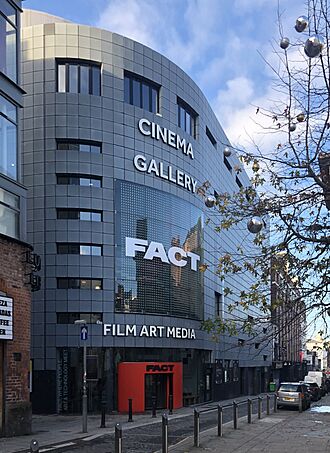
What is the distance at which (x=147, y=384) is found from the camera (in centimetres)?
3347

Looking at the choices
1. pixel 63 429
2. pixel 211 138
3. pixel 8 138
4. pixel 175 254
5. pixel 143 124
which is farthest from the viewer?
pixel 211 138

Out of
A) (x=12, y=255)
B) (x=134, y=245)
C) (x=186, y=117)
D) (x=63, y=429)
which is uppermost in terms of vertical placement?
(x=186, y=117)

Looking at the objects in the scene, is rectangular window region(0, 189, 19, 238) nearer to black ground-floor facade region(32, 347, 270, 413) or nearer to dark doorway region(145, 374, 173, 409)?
black ground-floor facade region(32, 347, 270, 413)

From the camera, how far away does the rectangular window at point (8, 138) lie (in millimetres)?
20344

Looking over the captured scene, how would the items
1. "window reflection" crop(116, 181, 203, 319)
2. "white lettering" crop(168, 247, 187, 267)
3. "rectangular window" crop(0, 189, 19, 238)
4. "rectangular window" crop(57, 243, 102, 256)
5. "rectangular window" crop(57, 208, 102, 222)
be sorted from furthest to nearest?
"white lettering" crop(168, 247, 187, 267), "window reflection" crop(116, 181, 203, 319), "rectangular window" crop(57, 208, 102, 222), "rectangular window" crop(57, 243, 102, 256), "rectangular window" crop(0, 189, 19, 238)

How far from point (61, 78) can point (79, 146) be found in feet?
11.6

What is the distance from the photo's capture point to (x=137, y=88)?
3612 cm

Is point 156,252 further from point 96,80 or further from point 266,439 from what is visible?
point 266,439

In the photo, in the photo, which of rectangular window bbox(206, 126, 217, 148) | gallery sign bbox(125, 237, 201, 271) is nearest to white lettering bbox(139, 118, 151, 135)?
gallery sign bbox(125, 237, 201, 271)

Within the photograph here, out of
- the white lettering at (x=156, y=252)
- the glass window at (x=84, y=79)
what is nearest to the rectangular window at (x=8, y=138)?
the glass window at (x=84, y=79)

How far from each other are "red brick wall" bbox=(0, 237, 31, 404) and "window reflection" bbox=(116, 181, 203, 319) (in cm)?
1290

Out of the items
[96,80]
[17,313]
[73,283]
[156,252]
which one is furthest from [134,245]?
[17,313]

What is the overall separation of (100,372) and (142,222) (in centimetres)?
777

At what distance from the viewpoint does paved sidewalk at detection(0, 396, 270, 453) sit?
18.1 metres
